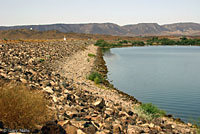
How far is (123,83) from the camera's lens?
20391mm

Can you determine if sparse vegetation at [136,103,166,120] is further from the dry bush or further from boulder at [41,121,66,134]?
boulder at [41,121,66,134]

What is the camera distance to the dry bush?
5109 millimetres

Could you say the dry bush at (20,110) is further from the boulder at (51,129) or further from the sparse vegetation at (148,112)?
the sparse vegetation at (148,112)

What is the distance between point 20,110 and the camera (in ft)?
17.4

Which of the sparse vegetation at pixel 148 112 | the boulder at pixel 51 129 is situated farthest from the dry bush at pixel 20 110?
the sparse vegetation at pixel 148 112

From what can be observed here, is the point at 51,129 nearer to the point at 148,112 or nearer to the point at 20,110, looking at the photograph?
the point at 20,110

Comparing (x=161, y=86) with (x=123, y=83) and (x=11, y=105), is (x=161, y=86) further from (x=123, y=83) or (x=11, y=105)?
(x=11, y=105)

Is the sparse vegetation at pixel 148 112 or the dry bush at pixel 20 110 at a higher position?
the dry bush at pixel 20 110

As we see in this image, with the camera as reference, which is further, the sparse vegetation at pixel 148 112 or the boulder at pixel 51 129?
the sparse vegetation at pixel 148 112

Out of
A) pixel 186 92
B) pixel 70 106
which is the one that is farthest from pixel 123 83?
pixel 70 106

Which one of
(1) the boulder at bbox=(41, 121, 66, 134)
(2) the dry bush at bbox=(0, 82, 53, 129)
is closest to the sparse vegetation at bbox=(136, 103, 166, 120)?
(2) the dry bush at bbox=(0, 82, 53, 129)

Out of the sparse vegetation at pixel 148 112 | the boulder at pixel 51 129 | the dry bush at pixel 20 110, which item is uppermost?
the dry bush at pixel 20 110

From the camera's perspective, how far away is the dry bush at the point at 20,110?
5.11 m

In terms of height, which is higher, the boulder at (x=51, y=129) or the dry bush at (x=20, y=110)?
the dry bush at (x=20, y=110)
